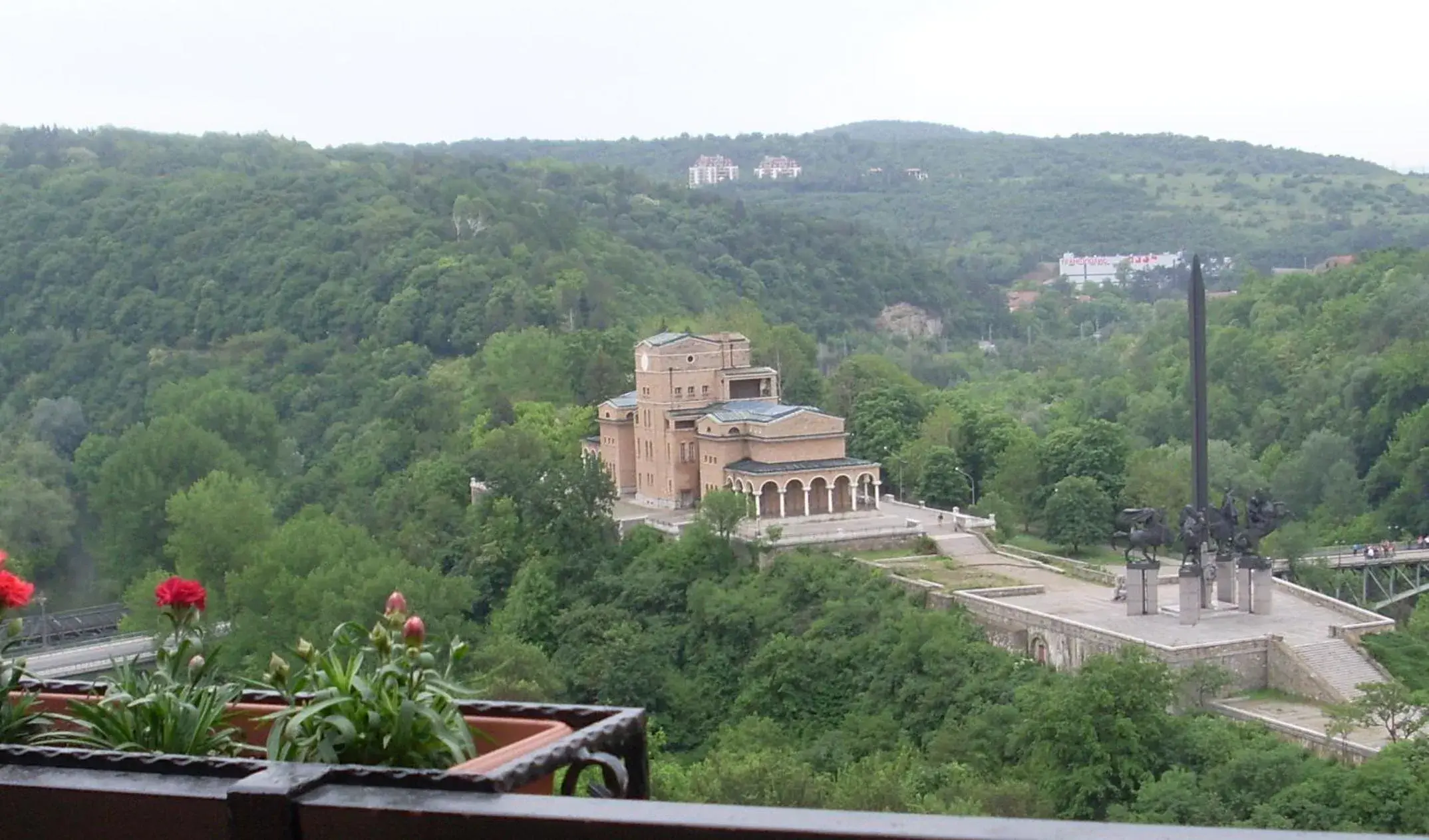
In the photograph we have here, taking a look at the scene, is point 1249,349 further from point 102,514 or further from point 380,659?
point 380,659

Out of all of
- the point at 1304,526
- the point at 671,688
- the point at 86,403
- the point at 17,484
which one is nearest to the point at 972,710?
the point at 671,688

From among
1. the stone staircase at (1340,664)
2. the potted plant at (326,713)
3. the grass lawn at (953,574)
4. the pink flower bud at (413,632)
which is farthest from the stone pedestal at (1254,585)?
the pink flower bud at (413,632)

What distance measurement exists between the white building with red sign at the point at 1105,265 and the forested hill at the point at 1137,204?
255 centimetres

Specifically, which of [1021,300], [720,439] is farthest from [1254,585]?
[1021,300]

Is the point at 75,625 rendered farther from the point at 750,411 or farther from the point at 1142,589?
the point at 1142,589

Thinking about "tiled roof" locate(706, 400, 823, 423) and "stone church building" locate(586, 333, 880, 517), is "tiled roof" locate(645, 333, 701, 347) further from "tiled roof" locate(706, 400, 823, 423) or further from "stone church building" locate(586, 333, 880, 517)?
"tiled roof" locate(706, 400, 823, 423)

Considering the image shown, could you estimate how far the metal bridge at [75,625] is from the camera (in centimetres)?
4344

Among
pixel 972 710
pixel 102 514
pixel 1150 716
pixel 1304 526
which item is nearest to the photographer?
pixel 1150 716

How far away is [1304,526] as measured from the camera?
4494 centimetres

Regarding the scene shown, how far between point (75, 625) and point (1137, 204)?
135m

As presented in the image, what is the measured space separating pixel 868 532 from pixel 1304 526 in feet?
41.0

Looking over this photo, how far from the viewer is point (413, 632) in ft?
16.8

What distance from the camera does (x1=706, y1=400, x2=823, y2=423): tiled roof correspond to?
1644 inches

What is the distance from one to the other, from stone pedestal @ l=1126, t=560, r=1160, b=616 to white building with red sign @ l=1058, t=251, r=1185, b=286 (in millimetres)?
108062
